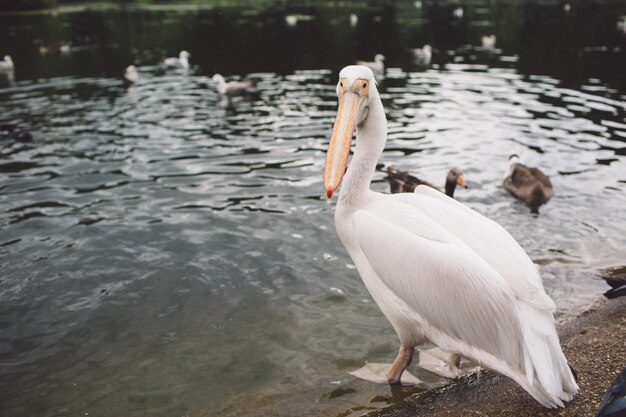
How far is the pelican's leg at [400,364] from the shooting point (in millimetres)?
3869

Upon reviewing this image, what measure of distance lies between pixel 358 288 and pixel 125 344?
2276mm

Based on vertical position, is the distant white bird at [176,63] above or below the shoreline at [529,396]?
above

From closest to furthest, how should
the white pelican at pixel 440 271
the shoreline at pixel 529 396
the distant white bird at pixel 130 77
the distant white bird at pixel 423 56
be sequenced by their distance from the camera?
the white pelican at pixel 440 271 < the shoreline at pixel 529 396 < the distant white bird at pixel 130 77 < the distant white bird at pixel 423 56

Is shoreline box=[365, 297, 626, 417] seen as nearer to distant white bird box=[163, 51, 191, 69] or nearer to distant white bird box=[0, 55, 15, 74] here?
distant white bird box=[163, 51, 191, 69]

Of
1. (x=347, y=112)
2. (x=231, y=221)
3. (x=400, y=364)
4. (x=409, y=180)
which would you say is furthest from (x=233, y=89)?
(x=400, y=364)

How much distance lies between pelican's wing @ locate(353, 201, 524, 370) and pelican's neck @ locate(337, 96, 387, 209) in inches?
9.8

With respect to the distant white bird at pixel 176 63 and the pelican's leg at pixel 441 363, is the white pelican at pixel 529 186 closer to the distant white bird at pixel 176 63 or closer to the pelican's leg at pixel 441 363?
the pelican's leg at pixel 441 363

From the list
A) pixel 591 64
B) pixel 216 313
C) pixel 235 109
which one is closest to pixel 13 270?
pixel 216 313

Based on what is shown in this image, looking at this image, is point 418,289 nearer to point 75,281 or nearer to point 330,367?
point 330,367

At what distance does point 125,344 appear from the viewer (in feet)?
15.2

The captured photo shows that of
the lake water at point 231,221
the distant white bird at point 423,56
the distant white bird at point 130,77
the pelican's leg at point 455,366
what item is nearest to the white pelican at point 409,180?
the lake water at point 231,221

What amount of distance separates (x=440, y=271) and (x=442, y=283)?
79mm

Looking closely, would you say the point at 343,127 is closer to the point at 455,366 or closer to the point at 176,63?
the point at 455,366

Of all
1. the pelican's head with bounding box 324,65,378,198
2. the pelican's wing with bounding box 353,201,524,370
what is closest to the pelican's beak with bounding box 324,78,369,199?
the pelican's head with bounding box 324,65,378,198
